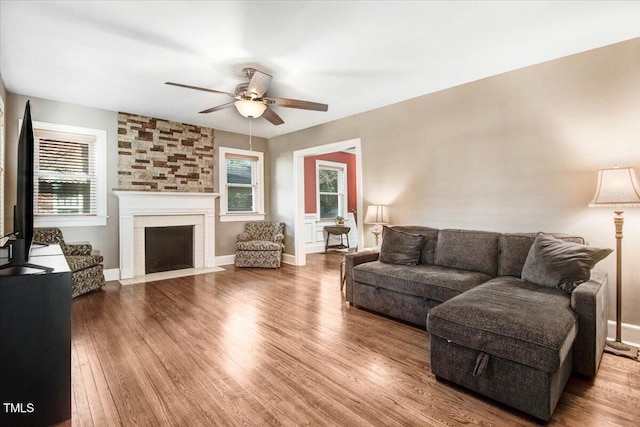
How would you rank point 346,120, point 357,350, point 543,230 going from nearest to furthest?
point 357,350 < point 543,230 < point 346,120

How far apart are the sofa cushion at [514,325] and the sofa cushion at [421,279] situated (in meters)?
0.51

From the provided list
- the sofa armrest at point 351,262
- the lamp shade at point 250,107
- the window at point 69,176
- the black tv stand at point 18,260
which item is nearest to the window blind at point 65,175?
the window at point 69,176

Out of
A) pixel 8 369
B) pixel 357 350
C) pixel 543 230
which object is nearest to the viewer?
pixel 8 369

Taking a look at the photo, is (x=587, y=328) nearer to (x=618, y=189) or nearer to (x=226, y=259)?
(x=618, y=189)

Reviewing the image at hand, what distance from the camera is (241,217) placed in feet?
20.6

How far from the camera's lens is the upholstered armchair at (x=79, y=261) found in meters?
3.82

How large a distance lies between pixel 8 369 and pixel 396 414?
6.51 ft

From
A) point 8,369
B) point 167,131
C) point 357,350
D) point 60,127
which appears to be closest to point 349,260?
point 357,350

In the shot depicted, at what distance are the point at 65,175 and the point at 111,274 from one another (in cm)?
158

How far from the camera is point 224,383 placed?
202cm

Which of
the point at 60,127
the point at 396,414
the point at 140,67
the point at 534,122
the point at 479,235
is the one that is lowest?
the point at 396,414

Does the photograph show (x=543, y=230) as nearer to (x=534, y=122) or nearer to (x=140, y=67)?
(x=534, y=122)

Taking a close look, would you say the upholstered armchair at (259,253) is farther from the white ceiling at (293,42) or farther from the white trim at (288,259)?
the white ceiling at (293,42)

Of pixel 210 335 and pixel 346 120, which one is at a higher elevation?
pixel 346 120
